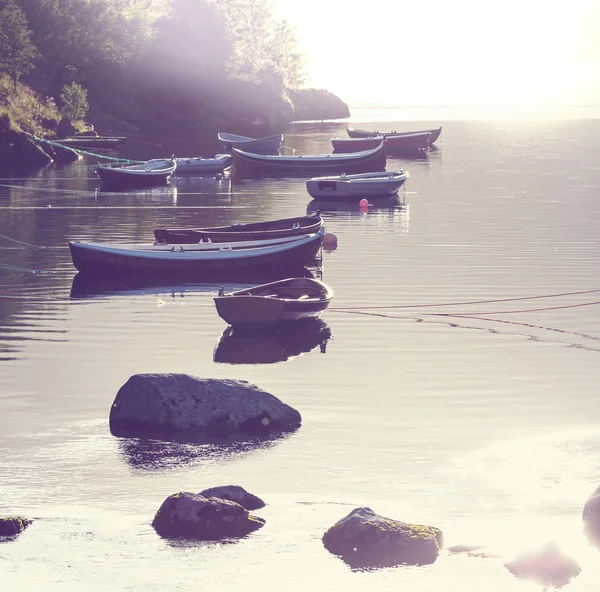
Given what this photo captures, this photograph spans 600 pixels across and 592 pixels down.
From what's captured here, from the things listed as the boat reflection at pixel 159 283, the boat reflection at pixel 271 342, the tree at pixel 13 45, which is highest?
the tree at pixel 13 45

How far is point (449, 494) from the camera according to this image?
70.7 feet

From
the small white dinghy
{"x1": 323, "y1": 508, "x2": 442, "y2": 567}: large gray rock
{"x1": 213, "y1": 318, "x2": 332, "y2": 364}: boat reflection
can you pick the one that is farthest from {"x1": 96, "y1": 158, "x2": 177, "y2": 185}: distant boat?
{"x1": 323, "y1": 508, "x2": 442, "y2": 567}: large gray rock

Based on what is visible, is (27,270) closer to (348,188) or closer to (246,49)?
(348,188)

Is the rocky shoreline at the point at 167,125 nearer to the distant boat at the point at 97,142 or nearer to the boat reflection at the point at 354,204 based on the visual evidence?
the distant boat at the point at 97,142

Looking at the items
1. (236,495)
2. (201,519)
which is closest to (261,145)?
(236,495)

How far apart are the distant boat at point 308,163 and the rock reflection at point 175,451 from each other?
69.4m

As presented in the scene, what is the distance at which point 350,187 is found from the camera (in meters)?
74.9

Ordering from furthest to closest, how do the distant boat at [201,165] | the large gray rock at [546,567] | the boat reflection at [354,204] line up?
the distant boat at [201,165]
the boat reflection at [354,204]
the large gray rock at [546,567]

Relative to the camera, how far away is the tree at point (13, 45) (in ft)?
398

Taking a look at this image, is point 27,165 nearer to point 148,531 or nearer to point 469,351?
point 469,351

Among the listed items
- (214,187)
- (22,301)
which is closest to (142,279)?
(22,301)

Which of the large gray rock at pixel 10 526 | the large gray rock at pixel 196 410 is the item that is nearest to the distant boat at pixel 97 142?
the large gray rock at pixel 196 410

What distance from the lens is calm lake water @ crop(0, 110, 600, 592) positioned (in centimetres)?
1888

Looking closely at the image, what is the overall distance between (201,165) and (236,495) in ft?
253
